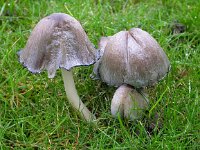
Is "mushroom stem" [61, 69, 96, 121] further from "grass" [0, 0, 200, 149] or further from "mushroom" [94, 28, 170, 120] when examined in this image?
"mushroom" [94, 28, 170, 120]

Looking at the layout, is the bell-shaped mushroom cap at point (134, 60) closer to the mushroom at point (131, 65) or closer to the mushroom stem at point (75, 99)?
the mushroom at point (131, 65)

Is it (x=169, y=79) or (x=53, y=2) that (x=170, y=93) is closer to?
(x=169, y=79)

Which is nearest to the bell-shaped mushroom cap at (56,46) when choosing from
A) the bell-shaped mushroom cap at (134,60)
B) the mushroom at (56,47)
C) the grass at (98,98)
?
the mushroom at (56,47)

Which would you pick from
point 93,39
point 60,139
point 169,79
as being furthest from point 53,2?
point 60,139

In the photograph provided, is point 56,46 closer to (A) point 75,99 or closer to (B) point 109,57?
(B) point 109,57

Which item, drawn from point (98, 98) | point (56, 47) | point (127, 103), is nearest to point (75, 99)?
point (98, 98)

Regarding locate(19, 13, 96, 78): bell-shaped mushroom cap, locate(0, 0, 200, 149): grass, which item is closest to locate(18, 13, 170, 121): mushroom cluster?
locate(19, 13, 96, 78): bell-shaped mushroom cap

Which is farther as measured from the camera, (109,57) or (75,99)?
(75,99)
